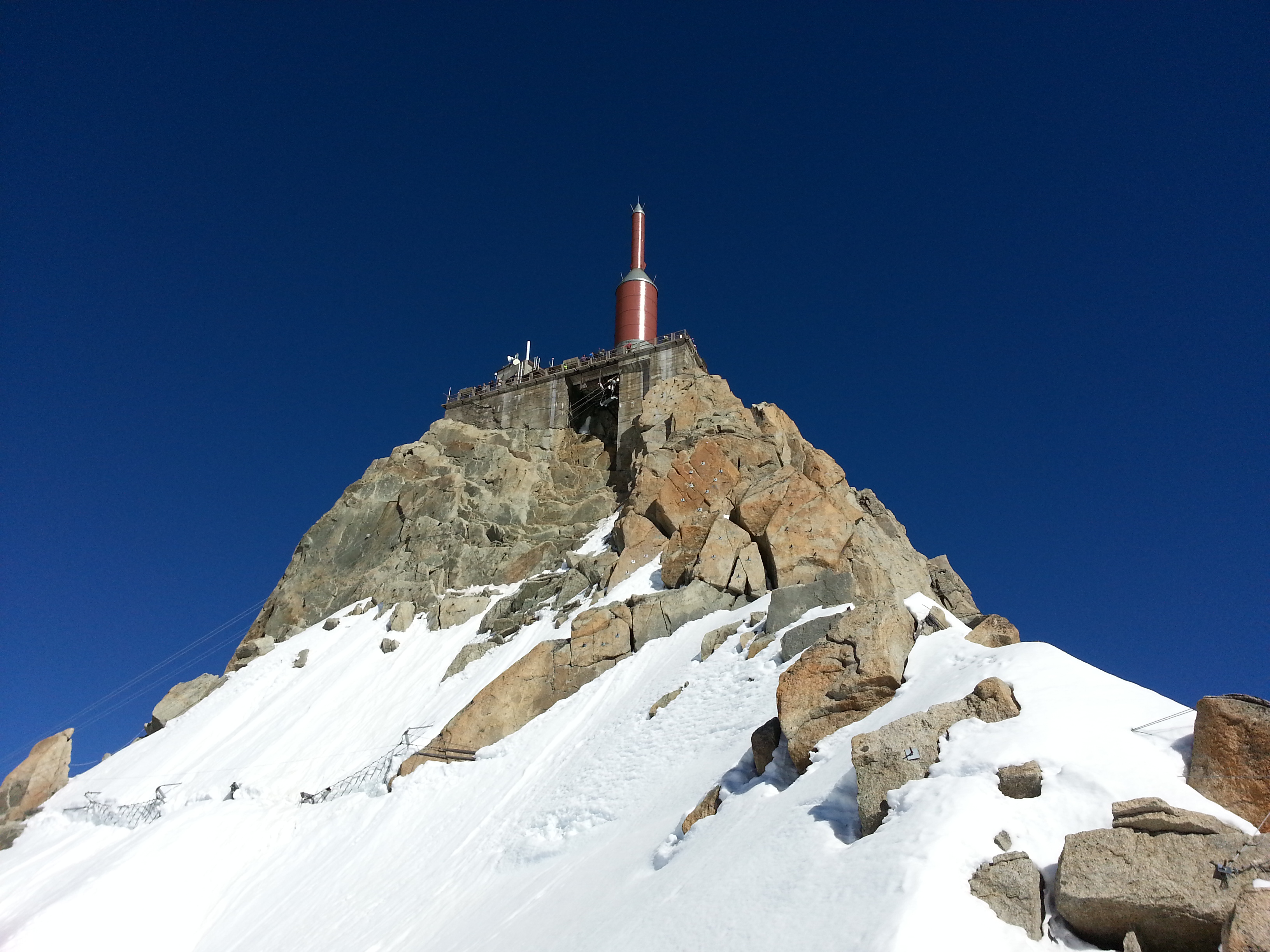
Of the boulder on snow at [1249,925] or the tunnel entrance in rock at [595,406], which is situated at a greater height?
the tunnel entrance in rock at [595,406]

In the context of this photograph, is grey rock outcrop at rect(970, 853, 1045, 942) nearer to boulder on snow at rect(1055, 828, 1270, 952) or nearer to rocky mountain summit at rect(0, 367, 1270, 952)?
rocky mountain summit at rect(0, 367, 1270, 952)

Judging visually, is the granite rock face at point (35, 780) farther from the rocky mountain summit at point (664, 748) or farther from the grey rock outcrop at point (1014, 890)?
the grey rock outcrop at point (1014, 890)

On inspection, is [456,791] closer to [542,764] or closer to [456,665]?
[542,764]

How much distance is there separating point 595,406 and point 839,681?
3394 centimetres

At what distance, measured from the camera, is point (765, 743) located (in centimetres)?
1166

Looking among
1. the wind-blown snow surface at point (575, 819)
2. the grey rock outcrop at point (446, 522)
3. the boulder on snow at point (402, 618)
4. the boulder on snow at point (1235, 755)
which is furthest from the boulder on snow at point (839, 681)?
the boulder on snow at point (402, 618)

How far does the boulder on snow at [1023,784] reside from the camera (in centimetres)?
779

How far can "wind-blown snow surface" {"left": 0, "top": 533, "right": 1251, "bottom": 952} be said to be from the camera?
7.49 metres

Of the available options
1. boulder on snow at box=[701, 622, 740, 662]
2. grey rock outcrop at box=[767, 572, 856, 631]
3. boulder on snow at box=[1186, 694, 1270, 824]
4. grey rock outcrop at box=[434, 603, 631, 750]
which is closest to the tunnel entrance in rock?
grey rock outcrop at box=[434, 603, 631, 750]

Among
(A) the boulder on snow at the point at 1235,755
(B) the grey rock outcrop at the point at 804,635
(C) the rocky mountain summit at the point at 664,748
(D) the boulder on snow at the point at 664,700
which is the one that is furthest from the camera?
(D) the boulder on snow at the point at 664,700

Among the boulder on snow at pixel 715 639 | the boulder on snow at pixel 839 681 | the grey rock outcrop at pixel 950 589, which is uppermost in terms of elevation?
the grey rock outcrop at pixel 950 589

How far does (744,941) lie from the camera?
23.9 ft

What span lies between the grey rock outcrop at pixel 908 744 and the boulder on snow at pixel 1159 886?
1.87 meters

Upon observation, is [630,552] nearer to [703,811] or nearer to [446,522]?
[446,522]
